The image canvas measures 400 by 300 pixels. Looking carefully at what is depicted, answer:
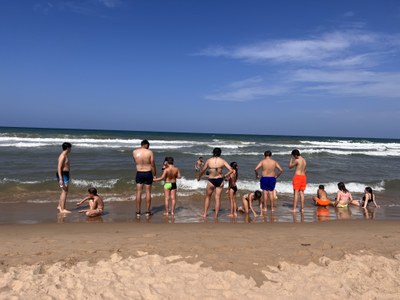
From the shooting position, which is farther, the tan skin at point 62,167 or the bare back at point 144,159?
the tan skin at point 62,167

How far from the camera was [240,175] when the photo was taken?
15.3 metres

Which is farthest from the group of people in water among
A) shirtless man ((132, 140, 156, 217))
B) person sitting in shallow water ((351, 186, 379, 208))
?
person sitting in shallow water ((351, 186, 379, 208))

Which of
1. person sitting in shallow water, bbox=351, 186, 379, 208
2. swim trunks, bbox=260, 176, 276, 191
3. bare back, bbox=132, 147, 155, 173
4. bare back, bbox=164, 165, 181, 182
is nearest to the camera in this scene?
bare back, bbox=132, 147, 155, 173

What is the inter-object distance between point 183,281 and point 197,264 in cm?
46

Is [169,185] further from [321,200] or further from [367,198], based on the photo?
[367,198]

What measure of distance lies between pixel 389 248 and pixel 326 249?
1.00 m

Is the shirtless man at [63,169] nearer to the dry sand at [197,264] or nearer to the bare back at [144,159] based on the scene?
the bare back at [144,159]

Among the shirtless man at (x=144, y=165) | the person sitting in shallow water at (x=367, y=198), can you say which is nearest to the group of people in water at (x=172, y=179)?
the shirtless man at (x=144, y=165)

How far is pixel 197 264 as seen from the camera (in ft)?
13.5

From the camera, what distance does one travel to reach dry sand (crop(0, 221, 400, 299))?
11.5ft

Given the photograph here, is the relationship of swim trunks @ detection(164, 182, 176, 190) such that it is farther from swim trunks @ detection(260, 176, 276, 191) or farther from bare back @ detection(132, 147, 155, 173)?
swim trunks @ detection(260, 176, 276, 191)

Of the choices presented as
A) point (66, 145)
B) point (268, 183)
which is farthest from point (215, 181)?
point (66, 145)

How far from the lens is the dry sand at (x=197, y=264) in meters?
3.49

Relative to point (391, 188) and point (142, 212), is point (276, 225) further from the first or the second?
point (391, 188)
